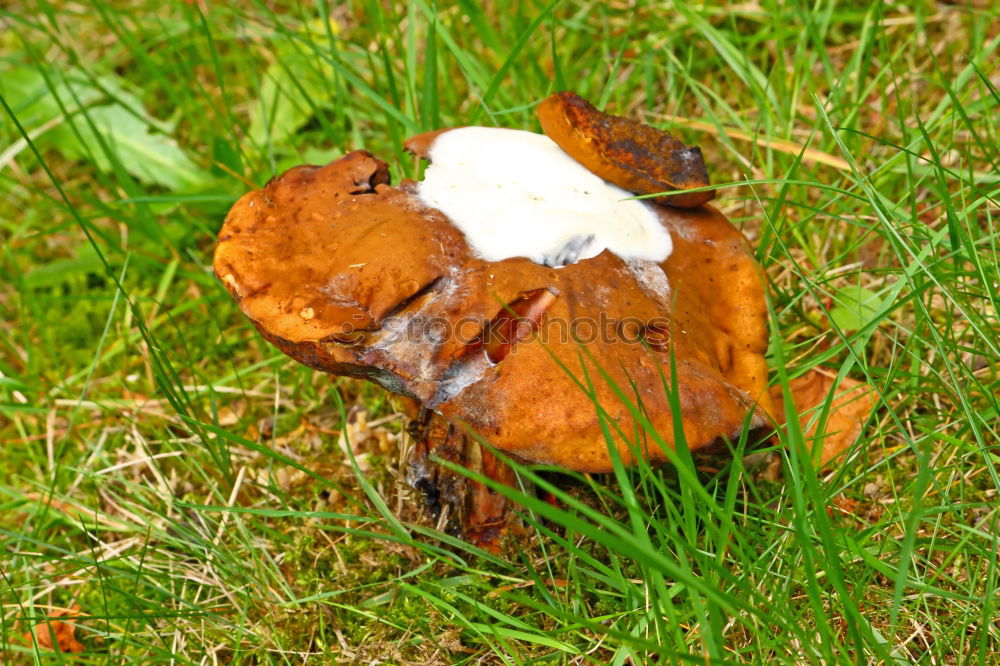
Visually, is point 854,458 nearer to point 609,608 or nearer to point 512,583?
point 609,608

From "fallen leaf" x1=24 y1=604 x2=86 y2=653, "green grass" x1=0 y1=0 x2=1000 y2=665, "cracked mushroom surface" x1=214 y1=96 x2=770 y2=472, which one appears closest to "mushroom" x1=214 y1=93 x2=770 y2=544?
"cracked mushroom surface" x1=214 y1=96 x2=770 y2=472

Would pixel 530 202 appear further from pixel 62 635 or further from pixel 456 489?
pixel 62 635

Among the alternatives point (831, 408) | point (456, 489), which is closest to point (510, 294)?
point (456, 489)

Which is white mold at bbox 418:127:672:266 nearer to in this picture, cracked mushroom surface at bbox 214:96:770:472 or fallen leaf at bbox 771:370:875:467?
cracked mushroom surface at bbox 214:96:770:472

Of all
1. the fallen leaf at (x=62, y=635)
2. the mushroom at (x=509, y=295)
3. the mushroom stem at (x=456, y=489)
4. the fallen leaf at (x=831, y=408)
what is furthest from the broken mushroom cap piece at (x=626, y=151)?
the fallen leaf at (x=62, y=635)

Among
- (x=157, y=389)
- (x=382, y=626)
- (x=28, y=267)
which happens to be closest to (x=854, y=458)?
(x=382, y=626)

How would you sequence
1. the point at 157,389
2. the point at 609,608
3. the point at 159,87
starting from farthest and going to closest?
the point at 159,87 → the point at 157,389 → the point at 609,608
